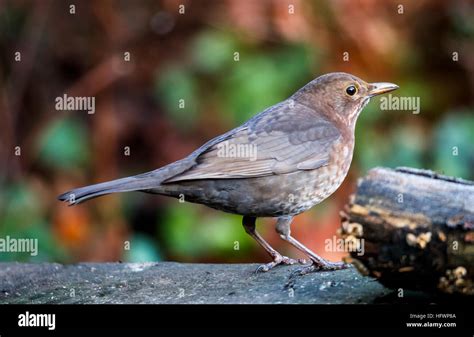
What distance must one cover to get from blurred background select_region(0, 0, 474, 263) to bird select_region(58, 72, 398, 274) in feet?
7.06

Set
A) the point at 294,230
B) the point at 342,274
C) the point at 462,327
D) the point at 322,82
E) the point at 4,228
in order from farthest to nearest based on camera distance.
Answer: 1. the point at 294,230
2. the point at 4,228
3. the point at 322,82
4. the point at 342,274
5. the point at 462,327

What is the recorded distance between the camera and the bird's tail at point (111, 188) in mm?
4527

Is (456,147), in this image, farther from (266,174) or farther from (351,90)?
(266,174)

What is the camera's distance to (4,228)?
7.22 m

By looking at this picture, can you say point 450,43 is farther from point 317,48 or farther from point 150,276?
point 150,276

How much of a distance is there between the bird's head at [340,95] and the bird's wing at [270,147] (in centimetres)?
9

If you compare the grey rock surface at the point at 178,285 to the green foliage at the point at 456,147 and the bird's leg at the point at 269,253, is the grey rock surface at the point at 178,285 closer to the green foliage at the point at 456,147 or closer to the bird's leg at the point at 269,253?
the bird's leg at the point at 269,253

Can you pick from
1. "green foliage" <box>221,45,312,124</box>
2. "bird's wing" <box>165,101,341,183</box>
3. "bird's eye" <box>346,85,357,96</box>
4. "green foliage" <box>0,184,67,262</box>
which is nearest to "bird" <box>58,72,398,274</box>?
"bird's wing" <box>165,101,341,183</box>

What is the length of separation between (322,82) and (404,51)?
287 centimetres

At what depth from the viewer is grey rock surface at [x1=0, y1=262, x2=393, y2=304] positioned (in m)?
4.31

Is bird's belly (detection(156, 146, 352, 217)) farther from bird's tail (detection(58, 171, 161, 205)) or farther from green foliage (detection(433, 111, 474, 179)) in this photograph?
green foliage (detection(433, 111, 474, 179))

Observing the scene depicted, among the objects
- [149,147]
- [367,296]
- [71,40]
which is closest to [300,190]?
[367,296]

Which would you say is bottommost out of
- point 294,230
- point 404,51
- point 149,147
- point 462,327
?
point 462,327

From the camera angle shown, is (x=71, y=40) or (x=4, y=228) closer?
(x=4, y=228)
